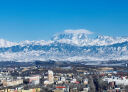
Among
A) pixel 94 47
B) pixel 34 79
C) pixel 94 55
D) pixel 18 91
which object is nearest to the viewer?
pixel 18 91

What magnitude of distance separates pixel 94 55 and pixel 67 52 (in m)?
13.3

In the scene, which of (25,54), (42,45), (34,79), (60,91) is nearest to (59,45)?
(42,45)

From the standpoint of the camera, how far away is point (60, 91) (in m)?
35.4

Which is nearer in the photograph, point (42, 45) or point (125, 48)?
point (125, 48)

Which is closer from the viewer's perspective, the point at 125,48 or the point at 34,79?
the point at 34,79

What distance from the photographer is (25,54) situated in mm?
170500

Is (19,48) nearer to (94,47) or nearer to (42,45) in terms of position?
(42,45)

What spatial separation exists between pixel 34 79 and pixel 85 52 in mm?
124328

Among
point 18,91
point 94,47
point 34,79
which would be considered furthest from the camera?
point 94,47

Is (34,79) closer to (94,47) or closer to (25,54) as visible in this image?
(25,54)

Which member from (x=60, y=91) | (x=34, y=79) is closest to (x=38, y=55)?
(x=34, y=79)

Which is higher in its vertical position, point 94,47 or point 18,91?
point 94,47

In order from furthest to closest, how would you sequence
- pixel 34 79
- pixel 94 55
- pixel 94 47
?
1. pixel 94 47
2. pixel 94 55
3. pixel 34 79

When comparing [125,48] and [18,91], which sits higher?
[125,48]
